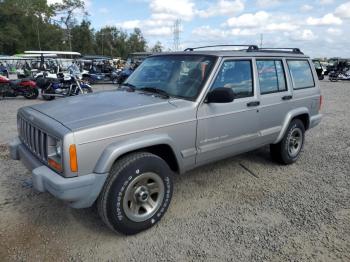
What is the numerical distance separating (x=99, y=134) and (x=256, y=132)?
243cm

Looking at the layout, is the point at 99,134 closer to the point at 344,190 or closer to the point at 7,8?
the point at 344,190

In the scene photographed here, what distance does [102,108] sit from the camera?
3314mm

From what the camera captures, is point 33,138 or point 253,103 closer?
point 33,138

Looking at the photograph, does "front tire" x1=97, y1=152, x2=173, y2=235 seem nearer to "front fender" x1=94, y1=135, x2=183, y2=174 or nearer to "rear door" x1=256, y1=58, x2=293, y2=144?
"front fender" x1=94, y1=135, x2=183, y2=174

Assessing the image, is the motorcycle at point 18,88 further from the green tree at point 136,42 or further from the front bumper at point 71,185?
the green tree at point 136,42

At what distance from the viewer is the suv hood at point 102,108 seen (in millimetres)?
2951

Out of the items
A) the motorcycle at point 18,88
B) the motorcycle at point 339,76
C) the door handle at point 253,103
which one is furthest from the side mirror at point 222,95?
the motorcycle at point 339,76

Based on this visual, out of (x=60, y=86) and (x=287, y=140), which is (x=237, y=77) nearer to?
(x=287, y=140)

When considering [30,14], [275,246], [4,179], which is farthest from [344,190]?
[30,14]

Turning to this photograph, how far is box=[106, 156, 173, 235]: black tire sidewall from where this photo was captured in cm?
299

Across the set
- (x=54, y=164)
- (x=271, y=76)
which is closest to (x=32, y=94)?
(x=271, y=76)

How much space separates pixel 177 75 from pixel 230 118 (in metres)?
0.87

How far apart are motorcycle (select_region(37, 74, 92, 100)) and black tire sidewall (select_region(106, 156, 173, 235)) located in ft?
33.5

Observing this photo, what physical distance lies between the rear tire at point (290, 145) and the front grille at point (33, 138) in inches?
143
